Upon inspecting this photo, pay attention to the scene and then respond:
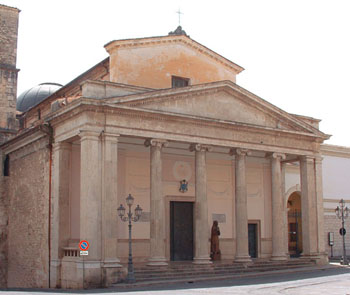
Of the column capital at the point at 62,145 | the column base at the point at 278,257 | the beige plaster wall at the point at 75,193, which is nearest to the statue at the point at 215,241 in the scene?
the column base at the point at 278,257

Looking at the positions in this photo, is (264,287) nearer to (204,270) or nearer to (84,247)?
(204,270)

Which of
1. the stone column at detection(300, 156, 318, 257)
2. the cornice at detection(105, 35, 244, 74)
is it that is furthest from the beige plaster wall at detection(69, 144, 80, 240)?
the stone column at detection(300, 156, 318, 257)

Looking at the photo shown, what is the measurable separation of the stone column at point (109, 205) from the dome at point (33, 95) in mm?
15555

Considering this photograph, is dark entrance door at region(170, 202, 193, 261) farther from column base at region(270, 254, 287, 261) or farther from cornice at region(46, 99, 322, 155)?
cornice at region(46, 99, 322, 155)

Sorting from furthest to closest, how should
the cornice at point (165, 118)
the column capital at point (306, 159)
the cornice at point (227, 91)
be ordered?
the column capital at point (306, 159), the cornice at point (227, 91), the cornice at point (165, 118)

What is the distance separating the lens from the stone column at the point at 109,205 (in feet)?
65.1

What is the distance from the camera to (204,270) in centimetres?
2205

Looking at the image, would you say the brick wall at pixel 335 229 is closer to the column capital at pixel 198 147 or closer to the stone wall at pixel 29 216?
the column capital at pixel 198 147

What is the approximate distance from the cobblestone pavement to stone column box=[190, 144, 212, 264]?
194cm

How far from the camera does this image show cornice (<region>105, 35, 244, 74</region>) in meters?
24.0

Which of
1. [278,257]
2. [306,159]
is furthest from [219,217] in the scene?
[306,159]

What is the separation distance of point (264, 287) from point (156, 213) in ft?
17.2

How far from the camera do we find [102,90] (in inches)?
825

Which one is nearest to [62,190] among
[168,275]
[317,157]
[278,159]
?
[168,275]
